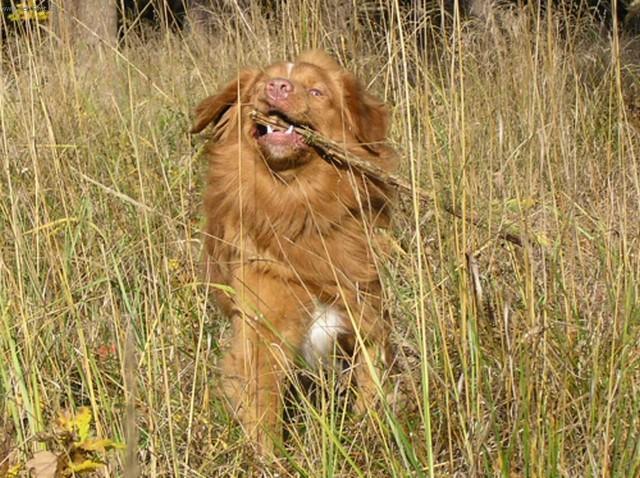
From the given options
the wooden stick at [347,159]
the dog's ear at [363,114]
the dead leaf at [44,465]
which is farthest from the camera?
the dog's ear at [363,114]

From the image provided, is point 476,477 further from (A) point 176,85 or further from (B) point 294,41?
(A) point 176,85

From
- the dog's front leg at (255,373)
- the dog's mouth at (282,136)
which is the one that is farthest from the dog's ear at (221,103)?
the dog's front leg at (255,373)

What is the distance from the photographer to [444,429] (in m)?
2.29

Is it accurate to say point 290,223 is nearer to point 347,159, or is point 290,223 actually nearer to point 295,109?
point 295,109

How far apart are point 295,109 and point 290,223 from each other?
37 cm

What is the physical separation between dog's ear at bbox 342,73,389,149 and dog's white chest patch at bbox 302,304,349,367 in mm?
579

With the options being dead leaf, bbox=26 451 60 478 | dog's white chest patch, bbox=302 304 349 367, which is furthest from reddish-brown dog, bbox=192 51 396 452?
dead leaf, bbox=26 451 60 478

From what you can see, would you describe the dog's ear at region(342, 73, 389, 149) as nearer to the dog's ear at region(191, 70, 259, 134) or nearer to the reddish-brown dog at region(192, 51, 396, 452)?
the reddish-brown dog at region(192, 51, 396, 452)

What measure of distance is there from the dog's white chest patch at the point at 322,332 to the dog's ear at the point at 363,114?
1.90ft

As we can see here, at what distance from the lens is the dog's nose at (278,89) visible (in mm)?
3012

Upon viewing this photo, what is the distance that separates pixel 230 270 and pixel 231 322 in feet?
0.57

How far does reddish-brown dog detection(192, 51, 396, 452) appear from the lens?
2957mm

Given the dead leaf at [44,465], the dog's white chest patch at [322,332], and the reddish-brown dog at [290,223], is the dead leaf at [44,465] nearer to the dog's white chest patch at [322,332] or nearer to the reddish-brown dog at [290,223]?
the reddish-brown dog at [290,223]

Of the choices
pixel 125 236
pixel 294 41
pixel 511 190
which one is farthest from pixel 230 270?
pixel 294 41
